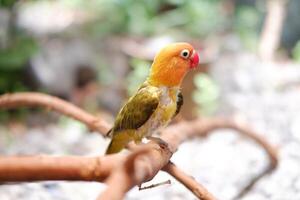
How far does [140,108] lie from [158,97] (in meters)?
0.05

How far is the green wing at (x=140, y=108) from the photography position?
1.31 metres

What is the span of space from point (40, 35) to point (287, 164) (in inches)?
95.3

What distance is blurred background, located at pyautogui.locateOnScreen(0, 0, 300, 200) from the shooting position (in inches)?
124

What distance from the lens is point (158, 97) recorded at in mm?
1309

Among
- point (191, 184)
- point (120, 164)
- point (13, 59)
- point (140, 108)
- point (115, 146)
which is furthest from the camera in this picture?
point (13, 59)

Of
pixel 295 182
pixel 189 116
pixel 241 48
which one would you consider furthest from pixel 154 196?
pixel 241 48

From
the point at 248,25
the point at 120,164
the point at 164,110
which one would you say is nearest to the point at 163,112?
the point at 164,110

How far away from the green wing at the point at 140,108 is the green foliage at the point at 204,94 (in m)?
2.23

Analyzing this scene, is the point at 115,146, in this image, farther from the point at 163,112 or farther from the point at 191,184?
the point at 191,184

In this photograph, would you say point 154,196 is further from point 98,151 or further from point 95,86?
point 95,86

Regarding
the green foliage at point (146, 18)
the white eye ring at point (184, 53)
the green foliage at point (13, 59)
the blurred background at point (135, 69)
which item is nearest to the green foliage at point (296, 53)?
the blurred background at point (135, 69)

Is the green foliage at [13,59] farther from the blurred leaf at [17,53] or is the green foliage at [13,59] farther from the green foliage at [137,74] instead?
the green foliage at [137,74]

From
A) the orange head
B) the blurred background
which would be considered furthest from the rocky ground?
the orange head

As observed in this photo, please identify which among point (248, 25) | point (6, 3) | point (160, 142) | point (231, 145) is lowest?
point (160, 142)
